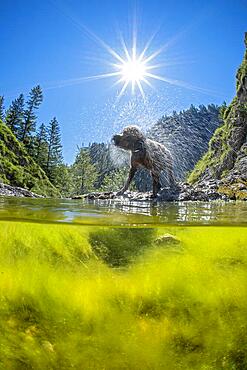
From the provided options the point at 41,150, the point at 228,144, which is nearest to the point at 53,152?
the point at 41,150

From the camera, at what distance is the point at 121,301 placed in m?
3.01

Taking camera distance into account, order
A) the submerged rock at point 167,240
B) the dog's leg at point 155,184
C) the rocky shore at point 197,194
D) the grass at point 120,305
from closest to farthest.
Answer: the grass at point 120,305
the submerged rock at point 167,240
the rocky shore at point 197,194
the dog's leg at point 155,184

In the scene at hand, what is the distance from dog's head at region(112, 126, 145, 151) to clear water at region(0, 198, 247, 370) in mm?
7678

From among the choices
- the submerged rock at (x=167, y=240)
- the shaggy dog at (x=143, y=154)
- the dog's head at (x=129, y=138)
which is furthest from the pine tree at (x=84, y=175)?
the submerged rock at (x=167, y=240)

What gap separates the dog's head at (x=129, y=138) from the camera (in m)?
10.9

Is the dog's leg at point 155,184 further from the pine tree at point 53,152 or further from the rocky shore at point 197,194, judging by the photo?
the pine tree at point 53,152

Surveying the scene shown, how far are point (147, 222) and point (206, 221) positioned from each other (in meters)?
0.86

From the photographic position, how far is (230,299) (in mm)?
3176

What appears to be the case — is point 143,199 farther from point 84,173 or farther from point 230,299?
point 84,173

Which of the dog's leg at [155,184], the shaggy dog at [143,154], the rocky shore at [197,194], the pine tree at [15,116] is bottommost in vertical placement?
the rocky shore at [197,194]

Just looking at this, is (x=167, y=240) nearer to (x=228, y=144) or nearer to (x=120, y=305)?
(x=120, y=305)

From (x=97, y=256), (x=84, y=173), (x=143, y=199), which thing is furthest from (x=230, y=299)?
(x=84, y=173)

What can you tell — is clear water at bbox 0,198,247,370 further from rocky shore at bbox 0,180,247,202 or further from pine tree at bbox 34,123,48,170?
pine tree at bbox 34,123,48,170

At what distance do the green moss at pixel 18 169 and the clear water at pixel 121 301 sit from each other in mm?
31271
